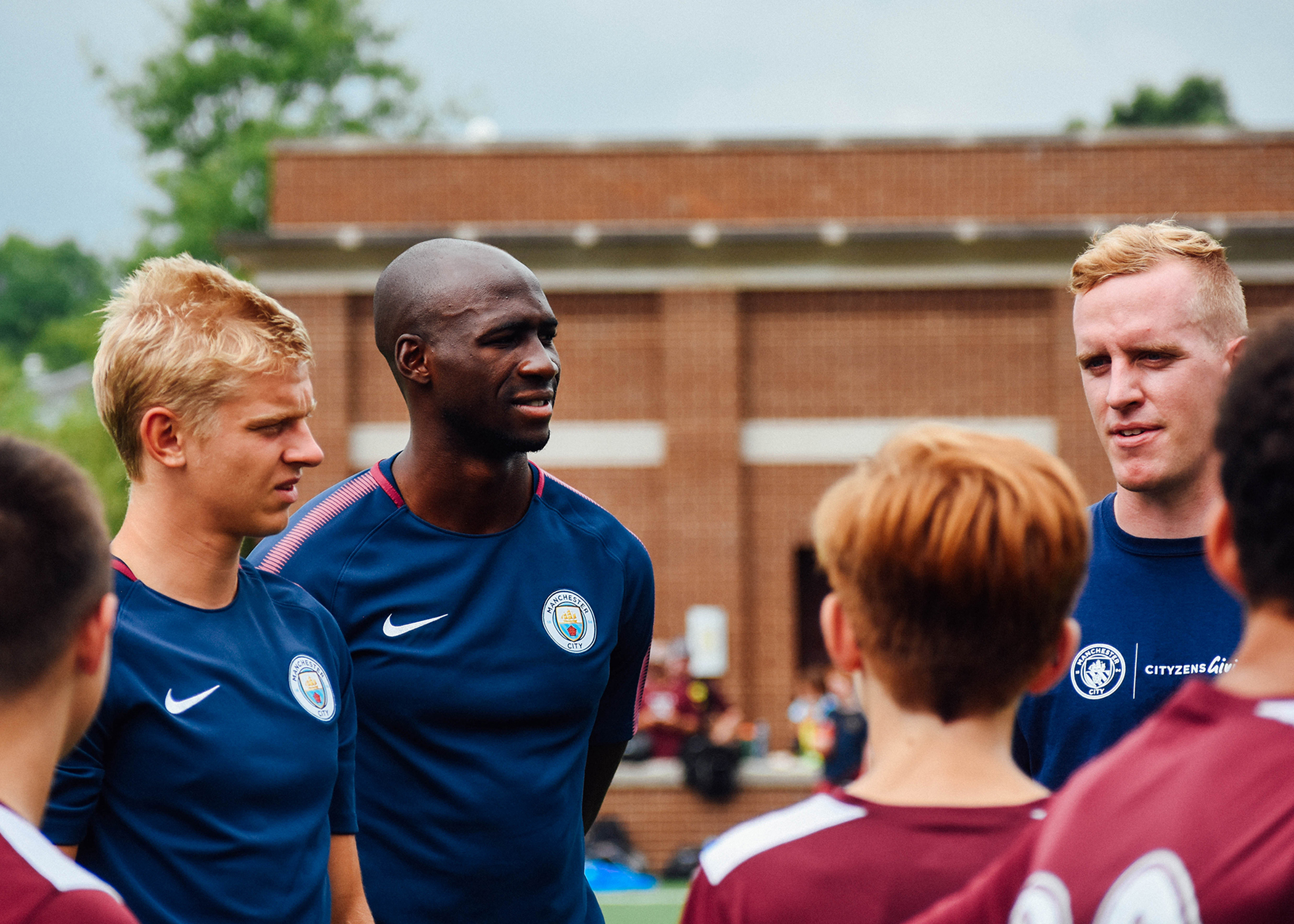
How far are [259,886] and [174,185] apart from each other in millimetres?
37427

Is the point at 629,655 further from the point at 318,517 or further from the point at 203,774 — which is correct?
the point at 203,774

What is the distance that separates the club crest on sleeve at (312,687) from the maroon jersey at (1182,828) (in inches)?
60.7

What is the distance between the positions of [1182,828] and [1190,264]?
78.0 inches

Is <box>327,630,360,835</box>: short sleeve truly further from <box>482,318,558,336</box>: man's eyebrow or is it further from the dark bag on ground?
the dark bag on ground

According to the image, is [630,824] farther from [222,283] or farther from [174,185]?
[174,185]

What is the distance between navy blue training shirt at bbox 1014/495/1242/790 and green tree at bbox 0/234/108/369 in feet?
228

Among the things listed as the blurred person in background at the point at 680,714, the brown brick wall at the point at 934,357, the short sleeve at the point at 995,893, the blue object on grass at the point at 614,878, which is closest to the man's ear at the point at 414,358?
the short sleeve at the point at 995,893

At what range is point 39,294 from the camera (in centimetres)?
7412

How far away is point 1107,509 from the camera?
328 cm

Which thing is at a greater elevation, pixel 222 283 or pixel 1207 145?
pixel 1207 145

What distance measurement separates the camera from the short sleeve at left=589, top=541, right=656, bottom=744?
11.9 ft

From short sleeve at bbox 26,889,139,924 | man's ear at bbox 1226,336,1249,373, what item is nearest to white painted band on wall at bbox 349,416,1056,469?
man's ear at bbox 1226,336,1249,373

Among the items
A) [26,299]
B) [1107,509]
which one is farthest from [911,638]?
[26,299]

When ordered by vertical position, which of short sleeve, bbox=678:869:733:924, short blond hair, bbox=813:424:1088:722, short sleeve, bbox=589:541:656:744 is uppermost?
short blond hair, bbox=813:424:1088:722
